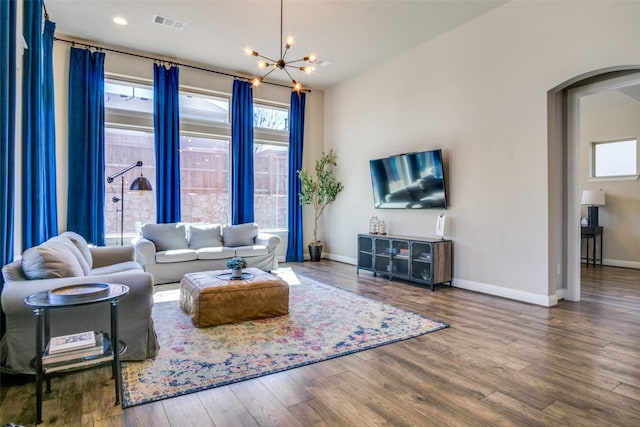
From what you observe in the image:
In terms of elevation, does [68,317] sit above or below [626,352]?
above

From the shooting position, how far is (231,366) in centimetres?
261

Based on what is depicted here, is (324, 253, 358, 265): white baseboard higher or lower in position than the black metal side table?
lower

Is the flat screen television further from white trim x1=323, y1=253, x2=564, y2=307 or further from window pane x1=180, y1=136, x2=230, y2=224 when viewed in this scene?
window pane x1=180, y1=136, x2=230, y2=224

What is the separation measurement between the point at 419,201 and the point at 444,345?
9.85ft

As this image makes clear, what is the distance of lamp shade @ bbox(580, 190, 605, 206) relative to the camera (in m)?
7.18

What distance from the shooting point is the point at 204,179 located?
22.2ft

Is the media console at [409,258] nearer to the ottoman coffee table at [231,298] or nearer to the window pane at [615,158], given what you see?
the ottoman coffee table at [231,298]

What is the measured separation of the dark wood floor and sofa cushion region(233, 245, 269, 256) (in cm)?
345

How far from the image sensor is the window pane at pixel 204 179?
21.6 feet

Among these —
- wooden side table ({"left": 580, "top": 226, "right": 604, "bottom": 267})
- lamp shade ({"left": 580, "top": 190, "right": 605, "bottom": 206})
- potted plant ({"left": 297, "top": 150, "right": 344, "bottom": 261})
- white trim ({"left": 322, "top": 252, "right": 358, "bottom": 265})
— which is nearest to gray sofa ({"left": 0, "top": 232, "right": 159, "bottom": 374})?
white trim ({"left": 322, "top": 252, "right": 358, "bottom": 265})

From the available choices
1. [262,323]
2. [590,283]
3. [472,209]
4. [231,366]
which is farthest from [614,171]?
[231,366]

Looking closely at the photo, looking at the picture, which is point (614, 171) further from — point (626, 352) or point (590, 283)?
point (626, 352)

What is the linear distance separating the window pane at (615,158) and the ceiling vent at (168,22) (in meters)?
8.09

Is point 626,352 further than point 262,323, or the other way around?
point 262,323
